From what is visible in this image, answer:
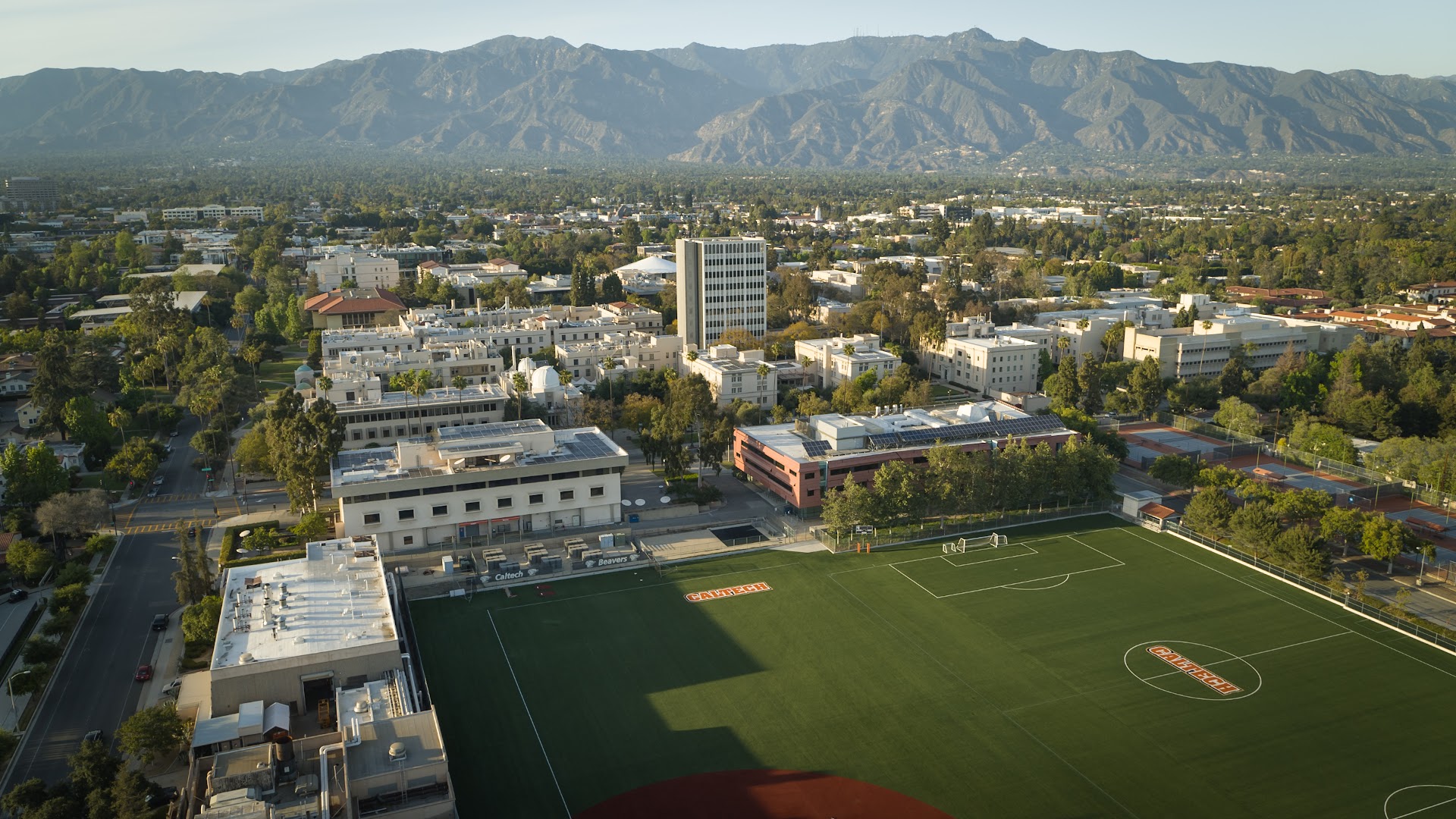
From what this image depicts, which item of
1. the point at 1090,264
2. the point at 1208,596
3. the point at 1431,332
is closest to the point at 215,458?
the point at 1208,596

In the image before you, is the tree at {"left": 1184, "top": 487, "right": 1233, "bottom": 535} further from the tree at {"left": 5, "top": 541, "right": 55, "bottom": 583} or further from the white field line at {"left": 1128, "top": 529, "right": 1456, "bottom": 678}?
the tree at {"left": 5, "top": 541, "right": 55, "bottom": 583}

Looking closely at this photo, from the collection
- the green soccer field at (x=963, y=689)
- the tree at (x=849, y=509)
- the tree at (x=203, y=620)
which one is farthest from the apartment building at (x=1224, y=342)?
the tree at (x=203, y=620)

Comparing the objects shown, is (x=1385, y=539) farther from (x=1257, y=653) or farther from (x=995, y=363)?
(x=995, y=363)

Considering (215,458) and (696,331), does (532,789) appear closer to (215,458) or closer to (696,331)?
(215,458)

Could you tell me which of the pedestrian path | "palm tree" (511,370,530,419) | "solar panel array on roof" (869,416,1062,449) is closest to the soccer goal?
"solar panel array on roof" (869,416,1062,449)

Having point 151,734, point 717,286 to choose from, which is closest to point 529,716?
point 151,734

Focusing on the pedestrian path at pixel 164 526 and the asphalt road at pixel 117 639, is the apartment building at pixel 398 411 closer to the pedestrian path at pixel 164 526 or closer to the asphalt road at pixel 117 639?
the asphalt road at pixel 117 639
